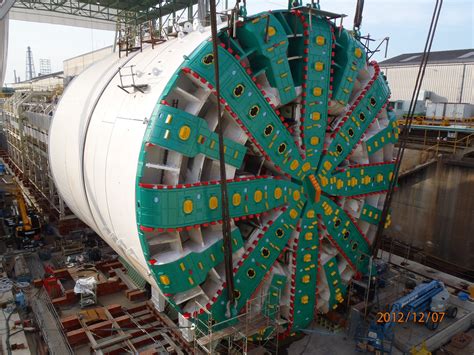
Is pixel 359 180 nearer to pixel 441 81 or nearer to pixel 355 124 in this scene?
pixel 355 124

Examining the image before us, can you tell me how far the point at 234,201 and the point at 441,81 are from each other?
27901mm

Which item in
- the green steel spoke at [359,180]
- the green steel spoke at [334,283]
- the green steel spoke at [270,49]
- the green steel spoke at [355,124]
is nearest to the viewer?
the green steel spoke at [270,49]

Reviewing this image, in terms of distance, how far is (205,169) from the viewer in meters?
8.41

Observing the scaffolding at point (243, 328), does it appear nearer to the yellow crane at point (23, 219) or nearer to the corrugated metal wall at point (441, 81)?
the yellow crane at point (23, 219)

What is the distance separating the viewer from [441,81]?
29844 millimetres

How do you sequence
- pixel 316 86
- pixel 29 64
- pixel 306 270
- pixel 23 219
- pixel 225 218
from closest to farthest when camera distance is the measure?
pixel 225 218 → pixel 316 86 → pixel 306 270 → pixel 23 219 → pixel 29 64

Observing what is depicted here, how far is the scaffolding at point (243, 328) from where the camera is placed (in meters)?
7.71

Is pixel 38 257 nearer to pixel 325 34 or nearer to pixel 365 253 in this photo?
pixel 365 253
